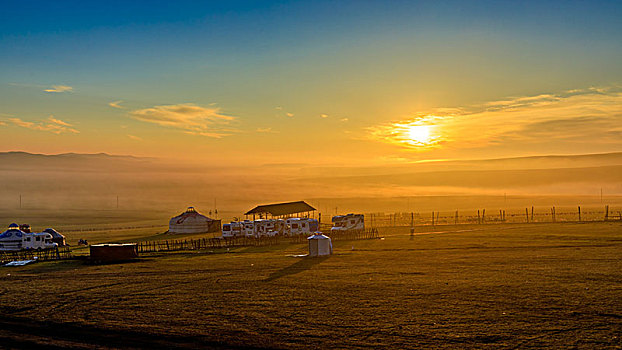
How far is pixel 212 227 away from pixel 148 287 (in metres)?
51.6

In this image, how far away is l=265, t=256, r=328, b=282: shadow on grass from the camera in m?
30.8

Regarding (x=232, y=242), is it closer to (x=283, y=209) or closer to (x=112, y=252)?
(x=112, y=252)

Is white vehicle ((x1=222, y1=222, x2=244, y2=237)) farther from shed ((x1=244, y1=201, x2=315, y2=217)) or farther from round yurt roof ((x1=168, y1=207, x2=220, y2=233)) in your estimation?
round yurt roof ((x1=168, y1=207, x2=220, y2=233))

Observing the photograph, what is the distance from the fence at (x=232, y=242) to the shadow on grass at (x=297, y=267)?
Result: 16.0m

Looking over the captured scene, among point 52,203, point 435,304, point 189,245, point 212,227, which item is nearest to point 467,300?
point 435,304

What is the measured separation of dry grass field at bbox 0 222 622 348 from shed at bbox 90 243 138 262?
87.4 inches

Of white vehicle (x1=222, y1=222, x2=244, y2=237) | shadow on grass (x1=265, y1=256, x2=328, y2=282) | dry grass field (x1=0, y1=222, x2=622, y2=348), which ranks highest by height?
white vehicle (x1=222, y1=222, x2=244, y2=237)

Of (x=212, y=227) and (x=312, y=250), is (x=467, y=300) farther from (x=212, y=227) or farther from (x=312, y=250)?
(x=212, y=227)

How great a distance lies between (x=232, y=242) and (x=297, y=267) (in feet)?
75.1

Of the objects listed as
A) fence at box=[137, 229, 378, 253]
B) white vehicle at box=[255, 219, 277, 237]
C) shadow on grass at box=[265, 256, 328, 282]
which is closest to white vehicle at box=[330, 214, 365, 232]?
fence at box=[137, 229, 378, 253]

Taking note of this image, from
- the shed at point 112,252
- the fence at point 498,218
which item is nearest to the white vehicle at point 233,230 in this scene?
the shed at point 112,252

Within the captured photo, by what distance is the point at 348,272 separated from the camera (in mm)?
31469

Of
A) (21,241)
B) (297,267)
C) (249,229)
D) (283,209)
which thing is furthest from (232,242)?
(21,241)

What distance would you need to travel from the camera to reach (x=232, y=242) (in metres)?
55.9
